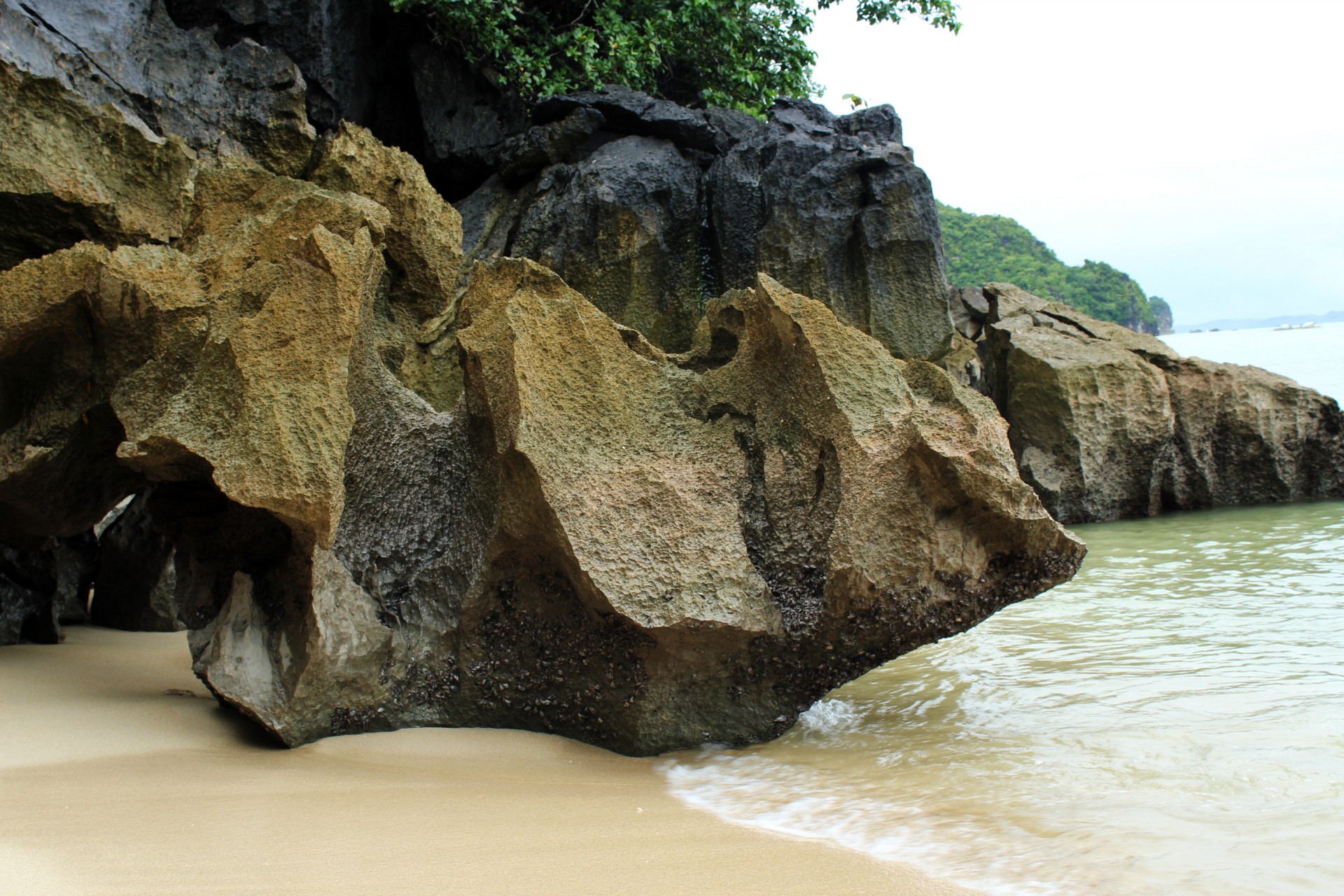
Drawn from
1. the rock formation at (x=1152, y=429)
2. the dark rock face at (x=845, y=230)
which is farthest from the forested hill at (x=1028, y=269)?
the dark rock face at (x=845, y=230)

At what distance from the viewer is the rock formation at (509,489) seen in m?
→ 3.28

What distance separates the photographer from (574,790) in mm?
3047

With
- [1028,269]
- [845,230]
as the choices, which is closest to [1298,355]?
[1028,269]

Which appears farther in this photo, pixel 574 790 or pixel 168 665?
pixel 168 665

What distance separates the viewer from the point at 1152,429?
11461mm

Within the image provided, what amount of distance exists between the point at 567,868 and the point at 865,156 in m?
7.53

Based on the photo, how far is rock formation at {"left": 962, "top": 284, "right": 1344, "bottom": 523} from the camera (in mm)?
11406

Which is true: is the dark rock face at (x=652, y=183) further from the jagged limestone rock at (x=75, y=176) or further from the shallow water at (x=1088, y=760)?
the shallow water at (x=1088, y=760)

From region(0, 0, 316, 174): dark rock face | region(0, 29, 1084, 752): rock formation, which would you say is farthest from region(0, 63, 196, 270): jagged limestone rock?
region(0, 0, 316, 174): dark rock face

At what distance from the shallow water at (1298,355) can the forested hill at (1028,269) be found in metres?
2.89

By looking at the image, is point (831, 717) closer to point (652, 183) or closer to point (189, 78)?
point (652, 183)

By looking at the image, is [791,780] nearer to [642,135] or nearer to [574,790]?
[574,790]

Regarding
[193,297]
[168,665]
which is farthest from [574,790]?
[168,665]

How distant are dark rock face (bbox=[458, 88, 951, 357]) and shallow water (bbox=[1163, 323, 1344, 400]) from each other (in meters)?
6.12
